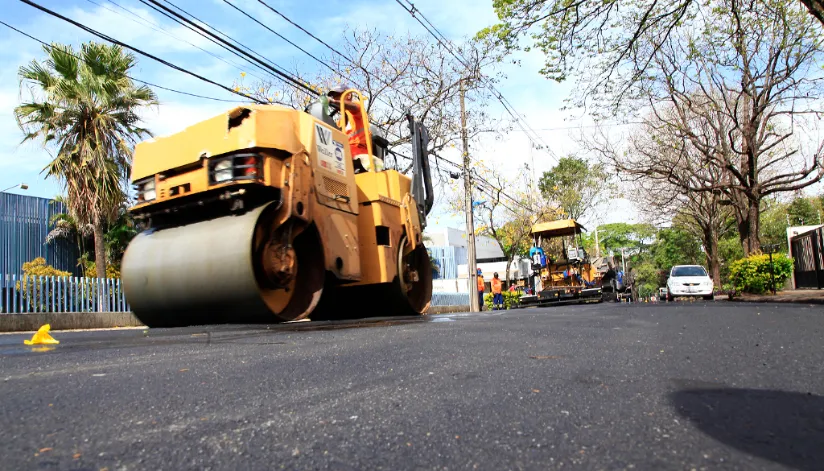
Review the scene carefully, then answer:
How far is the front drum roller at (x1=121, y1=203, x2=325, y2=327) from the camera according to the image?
523 centimetres

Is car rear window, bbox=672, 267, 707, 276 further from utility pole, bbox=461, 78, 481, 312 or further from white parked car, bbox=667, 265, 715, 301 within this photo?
utility pole, bbox=461, 78, 481, 312

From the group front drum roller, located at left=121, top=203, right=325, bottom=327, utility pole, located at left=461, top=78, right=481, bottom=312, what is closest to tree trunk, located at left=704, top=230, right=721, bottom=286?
utility pole, located at left=461, top=78, right=481, bottom=312

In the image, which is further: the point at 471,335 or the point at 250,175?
the point at 250,175

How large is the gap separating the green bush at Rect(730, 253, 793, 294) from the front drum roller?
1454cm

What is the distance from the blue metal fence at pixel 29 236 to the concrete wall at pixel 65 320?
22.7 feet

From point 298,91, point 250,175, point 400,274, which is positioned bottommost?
point 400,274

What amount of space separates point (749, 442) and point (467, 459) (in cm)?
85

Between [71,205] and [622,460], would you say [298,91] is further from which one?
[622,460]

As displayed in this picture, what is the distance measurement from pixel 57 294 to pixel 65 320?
108cm

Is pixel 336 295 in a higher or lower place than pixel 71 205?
lower

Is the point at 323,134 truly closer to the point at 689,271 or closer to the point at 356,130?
the point at 356,130

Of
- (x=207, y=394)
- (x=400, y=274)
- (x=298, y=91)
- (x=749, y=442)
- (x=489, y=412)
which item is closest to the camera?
(x=749, y=442)

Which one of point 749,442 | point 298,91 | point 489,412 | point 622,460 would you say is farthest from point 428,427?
point 298,91

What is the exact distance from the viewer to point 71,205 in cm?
1471
